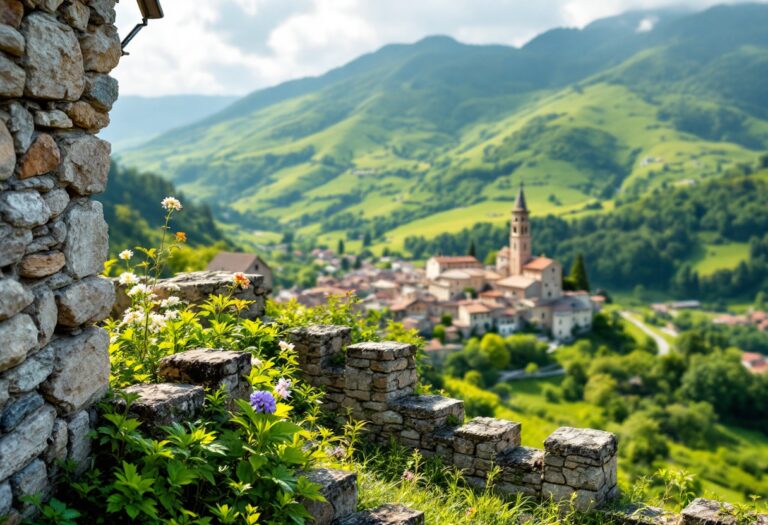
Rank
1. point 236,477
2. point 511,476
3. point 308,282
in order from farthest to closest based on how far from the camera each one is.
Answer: point 308,282 < point 511,476 < point 236,477

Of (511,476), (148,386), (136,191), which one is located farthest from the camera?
(136,191)

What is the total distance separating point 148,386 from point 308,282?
111 metres

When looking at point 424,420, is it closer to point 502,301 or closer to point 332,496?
point 332,496

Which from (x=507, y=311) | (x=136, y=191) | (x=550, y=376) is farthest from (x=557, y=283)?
(x=136, y=191)

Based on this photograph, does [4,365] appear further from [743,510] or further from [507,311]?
[507,311]

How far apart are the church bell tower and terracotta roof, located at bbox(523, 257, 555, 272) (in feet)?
5.71

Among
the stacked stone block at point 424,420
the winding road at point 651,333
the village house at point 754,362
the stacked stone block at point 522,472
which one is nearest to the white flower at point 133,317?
the stacked stone block at point 424,420

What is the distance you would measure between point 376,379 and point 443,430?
0.82 meters

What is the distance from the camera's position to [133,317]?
5246 mm

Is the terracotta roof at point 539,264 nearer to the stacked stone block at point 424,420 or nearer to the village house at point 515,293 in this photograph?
the village house at point 515,293

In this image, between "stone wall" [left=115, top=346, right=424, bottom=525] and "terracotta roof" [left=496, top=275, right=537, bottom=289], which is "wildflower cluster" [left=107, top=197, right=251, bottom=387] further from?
"terracotta roof" [left=496, top=275, right=537, bottom=289]

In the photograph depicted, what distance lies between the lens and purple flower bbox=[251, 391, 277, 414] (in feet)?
13.4

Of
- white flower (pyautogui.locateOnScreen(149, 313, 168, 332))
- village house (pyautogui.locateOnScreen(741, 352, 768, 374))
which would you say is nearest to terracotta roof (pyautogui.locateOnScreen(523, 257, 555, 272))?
village house (pyautogui.locateOnScreen(741, 352, 768, 374))

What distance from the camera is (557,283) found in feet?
312
